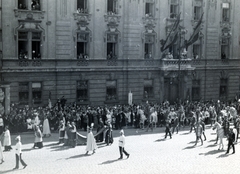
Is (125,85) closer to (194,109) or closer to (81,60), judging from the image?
(81,60)

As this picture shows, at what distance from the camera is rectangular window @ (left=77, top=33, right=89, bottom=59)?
34.4 m

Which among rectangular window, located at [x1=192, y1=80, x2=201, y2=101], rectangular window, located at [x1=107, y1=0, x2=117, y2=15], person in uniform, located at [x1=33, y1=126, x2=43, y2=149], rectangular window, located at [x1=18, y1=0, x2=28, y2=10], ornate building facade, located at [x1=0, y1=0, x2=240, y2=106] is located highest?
rectangular window, located at [x1=107, y1=0, x2=117, y2=15]

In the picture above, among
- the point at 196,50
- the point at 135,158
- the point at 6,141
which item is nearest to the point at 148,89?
the point at 196,50

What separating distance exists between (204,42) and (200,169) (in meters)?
25.4

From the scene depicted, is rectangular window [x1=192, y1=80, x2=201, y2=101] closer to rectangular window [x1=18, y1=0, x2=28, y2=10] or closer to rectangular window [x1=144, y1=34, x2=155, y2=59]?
rectangular window [x1=144, y1=34, x2=155, y2=59]

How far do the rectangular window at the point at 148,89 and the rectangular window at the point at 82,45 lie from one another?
7.25 m

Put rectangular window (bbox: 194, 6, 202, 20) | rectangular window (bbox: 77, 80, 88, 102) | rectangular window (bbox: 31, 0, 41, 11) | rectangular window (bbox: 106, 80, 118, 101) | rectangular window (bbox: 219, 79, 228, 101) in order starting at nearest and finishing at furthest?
rectangular window (bbox: 31, 0, 41, 11) → rectangular window (bbox: 77, 80, 88, 102) → rectangular window (bbox: 106, 80, 118, 101) → rectangular window (bbox: 194, 6, 202, 20) → rectangular window (bbox: 219, 79, 228, 101)

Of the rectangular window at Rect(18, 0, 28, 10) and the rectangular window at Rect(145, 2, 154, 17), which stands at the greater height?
the rectangular window at Rect(145, 2, 154, 17)

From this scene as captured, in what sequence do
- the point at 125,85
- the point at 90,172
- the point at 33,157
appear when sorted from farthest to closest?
1. the point at 125,85
2. the point at 33,157
3. the point at 90,172

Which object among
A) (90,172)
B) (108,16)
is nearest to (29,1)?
(108,16)

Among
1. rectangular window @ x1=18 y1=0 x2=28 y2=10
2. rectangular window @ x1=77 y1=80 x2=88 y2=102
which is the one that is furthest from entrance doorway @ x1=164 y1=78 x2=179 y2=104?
rectangular window @ x1=18 y1=0 x2=28 y2=10

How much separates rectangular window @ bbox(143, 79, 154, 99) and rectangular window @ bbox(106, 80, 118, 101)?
136 inches

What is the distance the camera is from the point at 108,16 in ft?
115

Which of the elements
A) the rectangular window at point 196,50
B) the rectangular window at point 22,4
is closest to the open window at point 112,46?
the rectangular window at point 22,4
